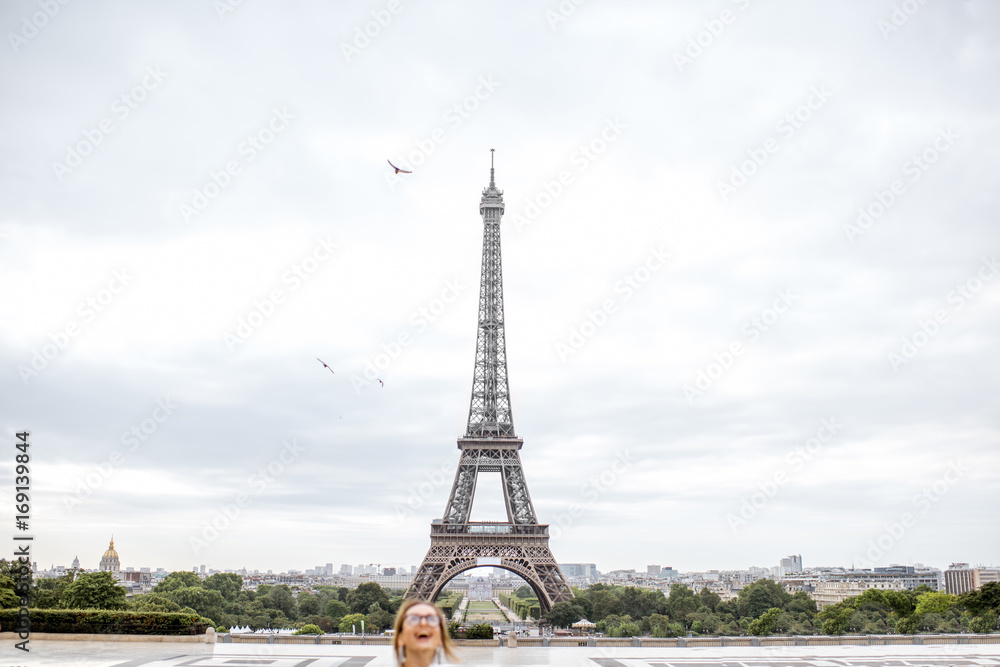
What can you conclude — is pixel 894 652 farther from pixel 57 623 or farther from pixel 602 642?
pixel 57 623

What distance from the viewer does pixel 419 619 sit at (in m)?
4.13

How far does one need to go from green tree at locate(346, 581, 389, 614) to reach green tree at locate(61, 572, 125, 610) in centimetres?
3799

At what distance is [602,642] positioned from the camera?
1442 inches

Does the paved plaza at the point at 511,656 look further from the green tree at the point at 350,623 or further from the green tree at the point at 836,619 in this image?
the green tree at the point at 350,623

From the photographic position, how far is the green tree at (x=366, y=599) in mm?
80125

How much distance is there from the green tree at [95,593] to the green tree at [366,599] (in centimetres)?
3799

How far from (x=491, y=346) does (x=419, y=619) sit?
62498 millimetres

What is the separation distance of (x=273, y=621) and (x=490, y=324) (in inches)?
1273

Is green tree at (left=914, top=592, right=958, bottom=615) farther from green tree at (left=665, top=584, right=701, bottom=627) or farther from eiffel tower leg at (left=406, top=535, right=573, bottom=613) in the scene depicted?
eiffel tower leg at (left=406, top=535, right=573, bottom=613)

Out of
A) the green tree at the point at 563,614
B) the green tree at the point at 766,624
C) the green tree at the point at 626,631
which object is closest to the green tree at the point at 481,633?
the green tree at the point at 626,631

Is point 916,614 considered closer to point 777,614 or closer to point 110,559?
point 777,614

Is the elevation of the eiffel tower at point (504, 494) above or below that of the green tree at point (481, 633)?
above

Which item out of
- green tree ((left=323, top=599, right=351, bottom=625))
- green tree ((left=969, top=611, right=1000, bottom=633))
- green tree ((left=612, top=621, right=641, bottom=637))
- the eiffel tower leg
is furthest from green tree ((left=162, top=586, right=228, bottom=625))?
green tree ((left=969, top=611, right=1000, bottom=633))

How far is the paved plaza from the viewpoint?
26016 millimetres
